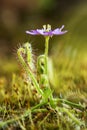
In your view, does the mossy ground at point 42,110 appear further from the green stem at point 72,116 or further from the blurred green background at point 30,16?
the blurred green background at point 30,16

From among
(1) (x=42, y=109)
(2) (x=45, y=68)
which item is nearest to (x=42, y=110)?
(1) (x=42, y=109)

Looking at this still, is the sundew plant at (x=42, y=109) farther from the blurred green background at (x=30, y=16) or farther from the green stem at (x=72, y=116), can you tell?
the blurred green background at (x=30, y=16)

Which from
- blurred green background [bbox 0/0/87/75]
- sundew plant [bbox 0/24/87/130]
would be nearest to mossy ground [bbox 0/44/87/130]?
sundew plant [bbox 0/24/87/130]

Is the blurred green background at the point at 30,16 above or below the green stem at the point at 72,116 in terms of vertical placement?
above

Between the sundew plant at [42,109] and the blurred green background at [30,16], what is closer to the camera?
the sundew plant at [42,109]

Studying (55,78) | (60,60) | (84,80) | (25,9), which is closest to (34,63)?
(84,80)

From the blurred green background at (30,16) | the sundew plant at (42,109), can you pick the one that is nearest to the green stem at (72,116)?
the sundew plant at (42,109)

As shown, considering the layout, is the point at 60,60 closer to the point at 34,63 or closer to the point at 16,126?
the point at 34,63

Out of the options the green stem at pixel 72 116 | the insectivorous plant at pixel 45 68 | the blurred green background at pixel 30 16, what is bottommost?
the green stem at pixel 72 116

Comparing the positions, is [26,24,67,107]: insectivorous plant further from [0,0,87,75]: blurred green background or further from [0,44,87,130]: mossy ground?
[0,0,87,75]: blurred green background
